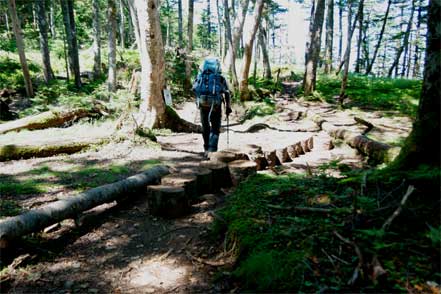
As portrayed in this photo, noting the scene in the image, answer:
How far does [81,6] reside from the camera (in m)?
36.2

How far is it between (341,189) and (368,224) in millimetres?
971

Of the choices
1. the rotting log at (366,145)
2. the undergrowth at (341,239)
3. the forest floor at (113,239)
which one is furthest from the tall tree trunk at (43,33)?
the undergrowth at (341,239)

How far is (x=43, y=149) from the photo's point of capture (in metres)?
7.80

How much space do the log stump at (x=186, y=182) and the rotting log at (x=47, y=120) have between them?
21.6 feet

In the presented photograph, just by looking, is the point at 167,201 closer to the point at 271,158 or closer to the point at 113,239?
the point at 113,239

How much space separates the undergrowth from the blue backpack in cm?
373

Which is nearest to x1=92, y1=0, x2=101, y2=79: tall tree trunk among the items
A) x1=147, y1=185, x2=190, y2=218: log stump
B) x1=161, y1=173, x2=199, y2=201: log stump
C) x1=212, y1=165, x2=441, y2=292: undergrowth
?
x1=161, y1=173, x2=199, y2=201: log stump

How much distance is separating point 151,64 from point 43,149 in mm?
3747

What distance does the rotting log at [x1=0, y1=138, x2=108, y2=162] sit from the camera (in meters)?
7.52

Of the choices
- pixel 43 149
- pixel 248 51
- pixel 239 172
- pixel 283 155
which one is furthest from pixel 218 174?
pixel 248 51

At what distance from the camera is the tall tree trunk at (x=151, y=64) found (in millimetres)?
9398

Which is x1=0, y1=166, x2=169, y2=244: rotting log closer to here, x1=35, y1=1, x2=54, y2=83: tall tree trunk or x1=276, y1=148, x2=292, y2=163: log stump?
x1=276, y1=148, x2=292, y2=163: log stump

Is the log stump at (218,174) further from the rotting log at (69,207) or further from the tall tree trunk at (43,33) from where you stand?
the tall tree trunk at (43,33)

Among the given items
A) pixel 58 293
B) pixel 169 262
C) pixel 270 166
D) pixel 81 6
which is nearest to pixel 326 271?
pixel 169 262
